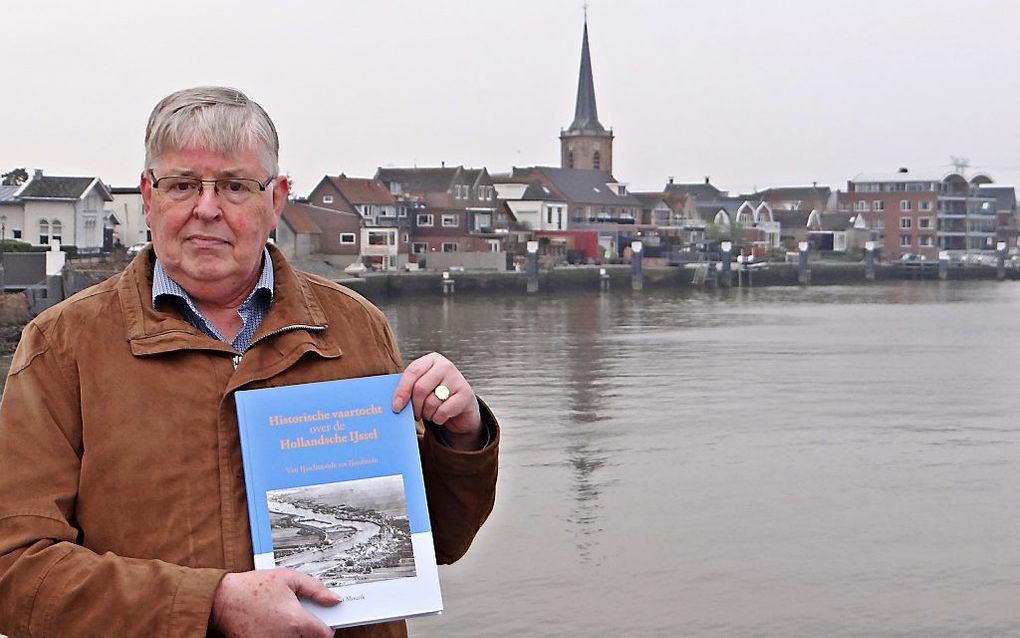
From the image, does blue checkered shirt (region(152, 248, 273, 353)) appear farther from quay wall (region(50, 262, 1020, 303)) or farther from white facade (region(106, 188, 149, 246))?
white facade (region(106, 188, 149, 246))

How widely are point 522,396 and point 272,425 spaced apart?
62.9 feet

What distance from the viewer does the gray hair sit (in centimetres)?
200

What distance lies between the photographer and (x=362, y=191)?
64062 mm

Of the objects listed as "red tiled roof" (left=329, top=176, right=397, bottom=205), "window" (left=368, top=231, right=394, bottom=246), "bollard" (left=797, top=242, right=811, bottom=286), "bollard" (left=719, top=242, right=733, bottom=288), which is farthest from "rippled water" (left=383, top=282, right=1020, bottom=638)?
"bollard" (left=797, top=242, right=811, bottom=286)

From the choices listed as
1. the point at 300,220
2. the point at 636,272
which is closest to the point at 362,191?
the point at 300,220

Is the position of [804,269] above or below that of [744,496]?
above

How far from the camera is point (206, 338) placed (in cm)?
200

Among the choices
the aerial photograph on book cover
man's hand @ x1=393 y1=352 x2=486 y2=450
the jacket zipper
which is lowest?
the aerial photograph on book cover

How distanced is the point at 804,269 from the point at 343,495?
70.7m

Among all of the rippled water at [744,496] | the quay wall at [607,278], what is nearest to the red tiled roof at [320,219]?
the quay wall at [607,278]

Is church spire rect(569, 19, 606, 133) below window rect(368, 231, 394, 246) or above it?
above

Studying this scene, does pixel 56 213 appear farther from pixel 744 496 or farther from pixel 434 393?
pixel 434 393

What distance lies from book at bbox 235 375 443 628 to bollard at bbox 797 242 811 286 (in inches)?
2717

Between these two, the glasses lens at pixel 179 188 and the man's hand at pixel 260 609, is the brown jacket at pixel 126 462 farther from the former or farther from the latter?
the glasses lens at pixel 179 188
